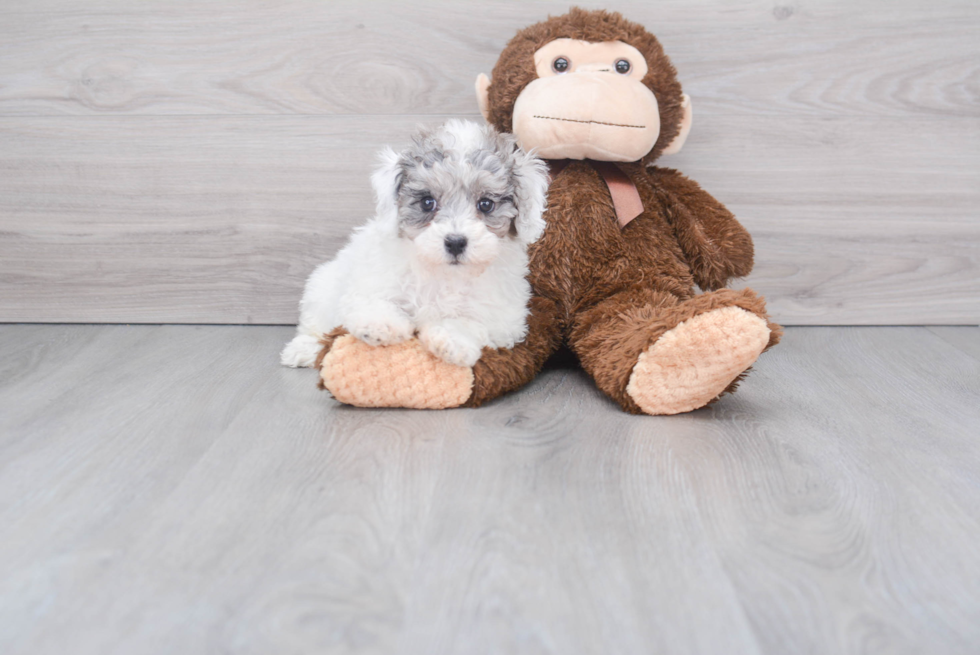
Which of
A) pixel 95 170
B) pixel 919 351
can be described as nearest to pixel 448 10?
pixel 95 170

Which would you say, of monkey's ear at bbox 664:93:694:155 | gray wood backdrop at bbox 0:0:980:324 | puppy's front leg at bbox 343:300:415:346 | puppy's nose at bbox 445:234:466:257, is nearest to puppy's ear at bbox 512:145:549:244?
puppy's nose at bbox 445:234:466:257

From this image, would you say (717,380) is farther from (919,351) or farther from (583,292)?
(919,351)

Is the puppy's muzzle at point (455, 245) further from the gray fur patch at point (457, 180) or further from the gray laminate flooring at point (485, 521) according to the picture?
the gray laminate flooring at point (485, 521)

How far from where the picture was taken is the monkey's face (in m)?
1.44

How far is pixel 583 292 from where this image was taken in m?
1.51

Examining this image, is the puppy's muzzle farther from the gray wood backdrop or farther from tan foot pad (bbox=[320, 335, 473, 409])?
the gray wood backdrop

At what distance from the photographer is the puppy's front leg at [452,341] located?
1.28 meters

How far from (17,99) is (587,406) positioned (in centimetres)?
149

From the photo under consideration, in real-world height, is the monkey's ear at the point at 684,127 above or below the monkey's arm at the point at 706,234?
above

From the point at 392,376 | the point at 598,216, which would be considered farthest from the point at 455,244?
the point at 598,216

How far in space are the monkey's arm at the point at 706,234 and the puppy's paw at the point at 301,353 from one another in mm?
776

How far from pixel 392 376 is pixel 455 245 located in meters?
0.24

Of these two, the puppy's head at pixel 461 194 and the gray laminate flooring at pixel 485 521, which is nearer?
the gray laminate flooring at pixel 485 521

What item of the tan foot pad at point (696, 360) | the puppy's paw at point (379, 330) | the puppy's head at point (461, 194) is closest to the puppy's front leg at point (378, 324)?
the puppy's paw at point (379, 330)
